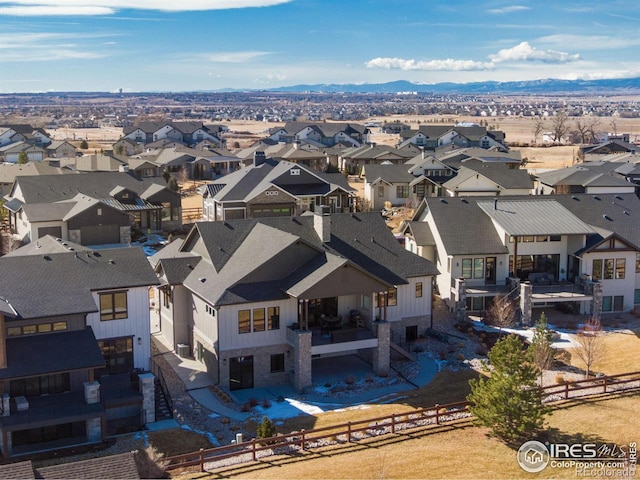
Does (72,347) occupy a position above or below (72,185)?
below

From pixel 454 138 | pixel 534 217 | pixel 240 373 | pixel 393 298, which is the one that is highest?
pixel 454 138

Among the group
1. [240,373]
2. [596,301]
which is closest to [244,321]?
[240,373]

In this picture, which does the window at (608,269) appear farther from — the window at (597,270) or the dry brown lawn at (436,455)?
the dry brown lawn at (436,455)

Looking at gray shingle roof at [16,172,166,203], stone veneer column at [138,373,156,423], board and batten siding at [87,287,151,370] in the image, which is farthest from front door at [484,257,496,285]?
gray shingle roof at [16,172,166,203]

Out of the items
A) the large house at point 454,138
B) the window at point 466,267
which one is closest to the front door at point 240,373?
the window at point 466,267

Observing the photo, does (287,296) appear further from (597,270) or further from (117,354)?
(597,270)

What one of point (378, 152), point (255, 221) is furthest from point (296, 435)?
point (378, 152)
